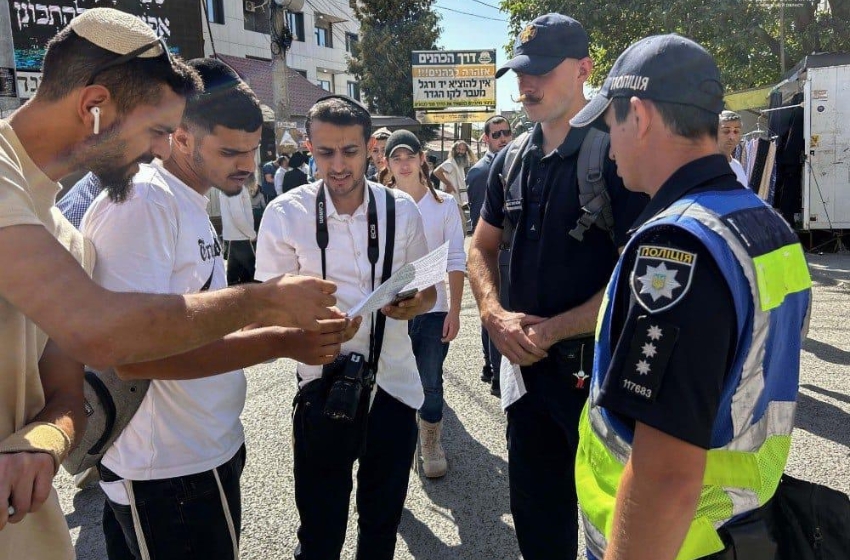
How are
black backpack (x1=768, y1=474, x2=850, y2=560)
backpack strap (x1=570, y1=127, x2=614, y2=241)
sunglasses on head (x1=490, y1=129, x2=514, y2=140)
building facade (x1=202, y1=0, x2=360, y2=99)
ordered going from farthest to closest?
building facade (x1=202, y1=0, x2=360, y2=99) → sunglasses on head (x1=490, y1=129, x2=514, y2=140) → backpack strap (x1=570, y1=127, x2=614, y2=241) → black backpack (x1=768, y1=474, x2=850, y2=560)

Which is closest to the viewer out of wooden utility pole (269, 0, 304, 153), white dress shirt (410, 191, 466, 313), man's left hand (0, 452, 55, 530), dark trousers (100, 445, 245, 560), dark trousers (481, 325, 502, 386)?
man's left hand (0, 452, 55, 530)

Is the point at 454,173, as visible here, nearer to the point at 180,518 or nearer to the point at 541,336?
the point at 541,336

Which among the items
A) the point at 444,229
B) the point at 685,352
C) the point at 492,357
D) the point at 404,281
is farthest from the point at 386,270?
the point at 492,357

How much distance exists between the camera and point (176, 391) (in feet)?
6.20

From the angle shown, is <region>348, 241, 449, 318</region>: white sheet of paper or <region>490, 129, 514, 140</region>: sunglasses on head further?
<region>490, 129, 514, 140</region>: sunglasses on head

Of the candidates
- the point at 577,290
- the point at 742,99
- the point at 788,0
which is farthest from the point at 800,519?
the point at 788,0

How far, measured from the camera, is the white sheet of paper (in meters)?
1.85

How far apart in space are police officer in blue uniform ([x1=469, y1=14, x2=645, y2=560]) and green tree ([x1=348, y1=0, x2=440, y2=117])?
28.2 metres

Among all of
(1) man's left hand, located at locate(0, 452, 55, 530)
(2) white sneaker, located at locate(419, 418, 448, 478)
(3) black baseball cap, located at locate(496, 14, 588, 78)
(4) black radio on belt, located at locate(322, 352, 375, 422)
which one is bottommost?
(2) white sneaker, located at locate(419, 418, 448, 478)

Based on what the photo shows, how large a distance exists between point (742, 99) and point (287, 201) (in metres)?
14.4

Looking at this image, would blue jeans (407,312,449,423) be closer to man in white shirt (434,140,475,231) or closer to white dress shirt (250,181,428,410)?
white dress shirt (250,181,428,410)

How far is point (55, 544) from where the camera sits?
1396mm

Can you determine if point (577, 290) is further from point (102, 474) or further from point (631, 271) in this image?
point (102, 474)

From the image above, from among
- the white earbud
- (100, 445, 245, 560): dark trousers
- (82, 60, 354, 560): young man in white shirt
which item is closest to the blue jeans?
(82, 60, 354, 560): young man in white shirt
